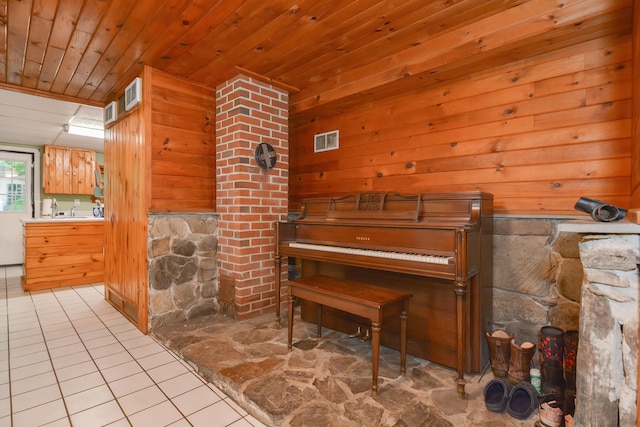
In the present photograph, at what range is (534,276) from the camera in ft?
6.79

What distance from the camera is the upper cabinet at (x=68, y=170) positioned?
6.07m

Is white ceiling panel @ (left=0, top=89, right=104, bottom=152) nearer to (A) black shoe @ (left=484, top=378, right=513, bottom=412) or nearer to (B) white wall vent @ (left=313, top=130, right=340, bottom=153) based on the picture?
(B) white wall vent @ (left=313, top=130, right=340, bottom=153)

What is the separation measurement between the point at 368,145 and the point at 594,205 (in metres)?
1.95

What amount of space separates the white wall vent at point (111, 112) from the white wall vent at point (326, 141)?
6.97 ft

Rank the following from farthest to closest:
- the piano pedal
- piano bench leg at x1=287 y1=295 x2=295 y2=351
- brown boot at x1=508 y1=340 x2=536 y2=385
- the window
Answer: the window → the piano pedal → piano bench leg at x1=287 y1=295 x2=295 y2=351 → brown boot at x1=508 y1=340 x2=536 y2=385

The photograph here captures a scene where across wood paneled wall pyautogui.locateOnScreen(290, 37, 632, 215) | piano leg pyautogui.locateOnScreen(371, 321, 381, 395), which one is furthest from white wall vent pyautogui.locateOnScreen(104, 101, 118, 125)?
piano leg pyautogui.locateOnScreen(371, 321, 381, 395)

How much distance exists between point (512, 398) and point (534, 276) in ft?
2.54

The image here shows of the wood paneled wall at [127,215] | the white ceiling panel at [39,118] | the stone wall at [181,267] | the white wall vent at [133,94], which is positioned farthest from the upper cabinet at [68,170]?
the stone wall at [181,267]

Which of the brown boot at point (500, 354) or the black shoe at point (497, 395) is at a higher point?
the brown boot at point (500, 354)

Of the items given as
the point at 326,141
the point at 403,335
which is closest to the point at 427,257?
the point at 403,335

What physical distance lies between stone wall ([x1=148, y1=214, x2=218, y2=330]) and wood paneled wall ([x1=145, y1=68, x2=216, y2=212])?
0.14 metres

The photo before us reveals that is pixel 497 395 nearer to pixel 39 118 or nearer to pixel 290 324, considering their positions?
pixel 290 324

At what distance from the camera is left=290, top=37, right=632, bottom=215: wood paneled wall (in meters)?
1.89

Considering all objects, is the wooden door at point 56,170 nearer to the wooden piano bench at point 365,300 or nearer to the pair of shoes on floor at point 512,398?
the wooden piano bench at point 365,300
